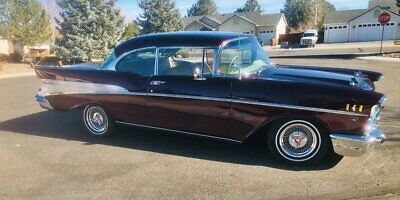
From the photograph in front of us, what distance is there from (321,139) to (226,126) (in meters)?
1.19

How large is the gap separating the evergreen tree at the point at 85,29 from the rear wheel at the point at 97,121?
18884 mm

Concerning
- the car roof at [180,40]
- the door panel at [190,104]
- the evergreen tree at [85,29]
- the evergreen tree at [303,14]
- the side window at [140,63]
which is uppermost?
the evergreen tree at [303,14]

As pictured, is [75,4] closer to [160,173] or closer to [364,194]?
[160,173]

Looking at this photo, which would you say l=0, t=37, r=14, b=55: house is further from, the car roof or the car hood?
the car hood

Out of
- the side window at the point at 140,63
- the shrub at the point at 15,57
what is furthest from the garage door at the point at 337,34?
the side window at the point at 140,63

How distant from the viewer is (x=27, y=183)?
13.7 feet

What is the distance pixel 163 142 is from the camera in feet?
18.0

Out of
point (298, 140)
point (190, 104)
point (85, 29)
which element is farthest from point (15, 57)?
point (298, 140)

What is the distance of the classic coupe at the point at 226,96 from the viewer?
4016 millimetres

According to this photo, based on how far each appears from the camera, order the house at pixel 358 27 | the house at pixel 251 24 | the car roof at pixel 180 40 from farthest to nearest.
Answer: the house at pixel 251 24 < the house at pixel 358 27 < the car roof at pixel 180 40

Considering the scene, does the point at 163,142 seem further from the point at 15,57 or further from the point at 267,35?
the point at 267,35

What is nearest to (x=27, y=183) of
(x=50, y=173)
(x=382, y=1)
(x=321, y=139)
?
(x=50, y=173)

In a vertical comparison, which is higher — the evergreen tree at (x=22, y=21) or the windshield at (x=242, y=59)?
the evergreen tree at (x=22, y=21)

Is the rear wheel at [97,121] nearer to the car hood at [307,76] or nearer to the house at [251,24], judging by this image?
the car hood at [307,76]
